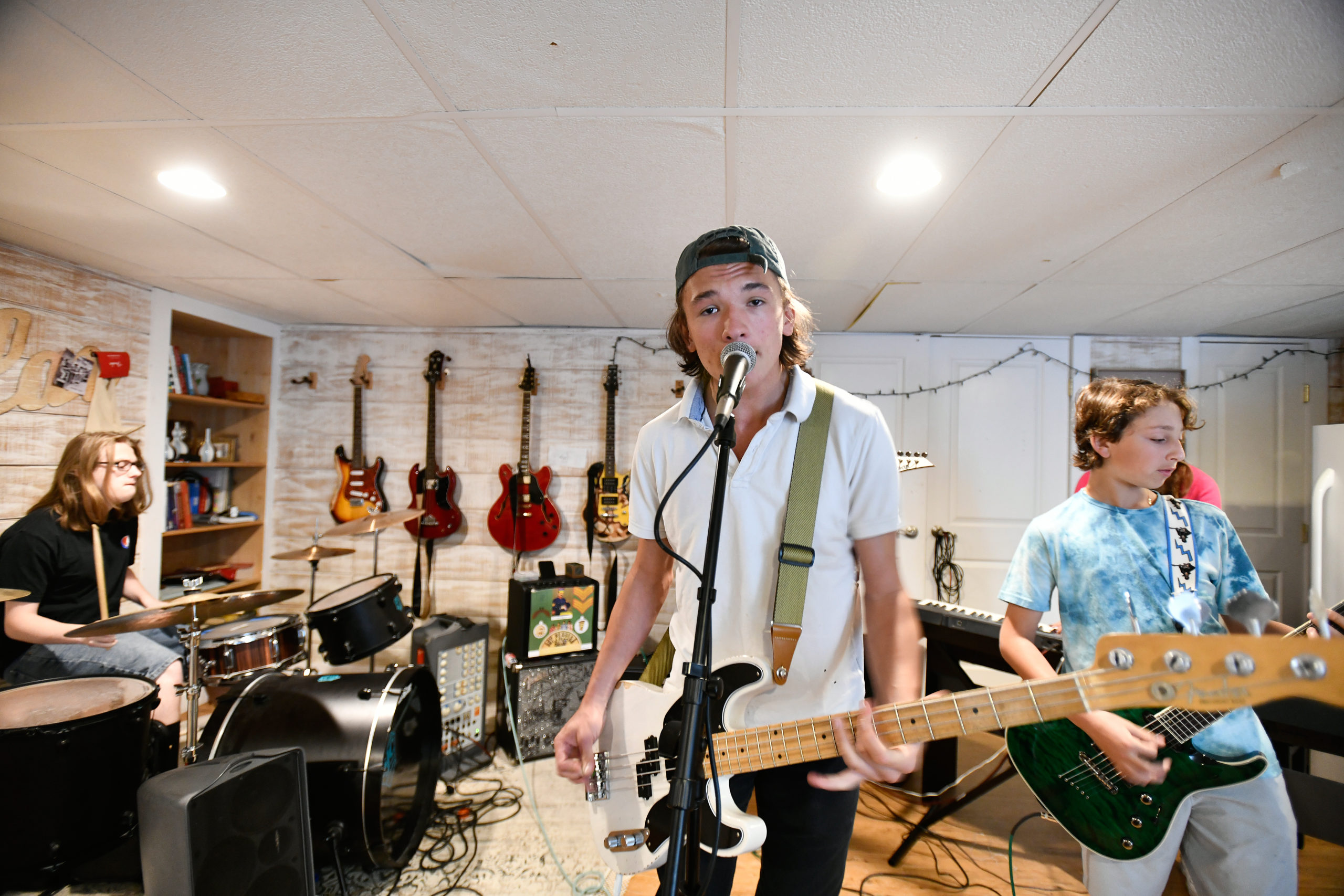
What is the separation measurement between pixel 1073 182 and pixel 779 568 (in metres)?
1.66

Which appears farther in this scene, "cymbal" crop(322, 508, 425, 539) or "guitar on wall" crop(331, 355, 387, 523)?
"guitar on wall" crop(331, 355, 387, 523)

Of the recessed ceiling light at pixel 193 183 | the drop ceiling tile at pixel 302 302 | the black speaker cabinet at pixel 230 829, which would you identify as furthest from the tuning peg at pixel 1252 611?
the drop ceiling tile at pixel 302 302

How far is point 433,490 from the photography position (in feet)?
12.4

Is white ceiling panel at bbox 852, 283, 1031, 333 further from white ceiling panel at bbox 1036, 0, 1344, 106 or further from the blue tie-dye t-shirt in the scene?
the blue tie-dye t-shirt

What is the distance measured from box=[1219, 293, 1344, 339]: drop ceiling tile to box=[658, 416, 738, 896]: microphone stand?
389 cm

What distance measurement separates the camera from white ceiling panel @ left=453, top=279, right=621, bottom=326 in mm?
2943

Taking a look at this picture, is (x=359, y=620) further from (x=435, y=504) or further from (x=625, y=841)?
(x=625, y=841)

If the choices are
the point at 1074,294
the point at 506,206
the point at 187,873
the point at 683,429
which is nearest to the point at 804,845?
the point at 683,429

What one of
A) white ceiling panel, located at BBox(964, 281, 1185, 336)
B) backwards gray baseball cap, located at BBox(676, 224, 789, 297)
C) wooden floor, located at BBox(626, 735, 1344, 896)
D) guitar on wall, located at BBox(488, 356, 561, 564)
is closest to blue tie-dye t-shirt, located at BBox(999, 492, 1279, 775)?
backwards gray baseball cap, located at BBox(676, 224, 789, 297)

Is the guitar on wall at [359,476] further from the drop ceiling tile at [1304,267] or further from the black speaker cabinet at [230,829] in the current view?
the drop ceiling tile at [1304,267]

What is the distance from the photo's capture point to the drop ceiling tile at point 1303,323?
2.93 meters

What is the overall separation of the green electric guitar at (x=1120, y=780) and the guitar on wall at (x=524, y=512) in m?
2.92

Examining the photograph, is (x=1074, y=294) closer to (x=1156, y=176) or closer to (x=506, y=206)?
(x=1156, y=176)

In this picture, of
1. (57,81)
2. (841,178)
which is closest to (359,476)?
(57,81)
